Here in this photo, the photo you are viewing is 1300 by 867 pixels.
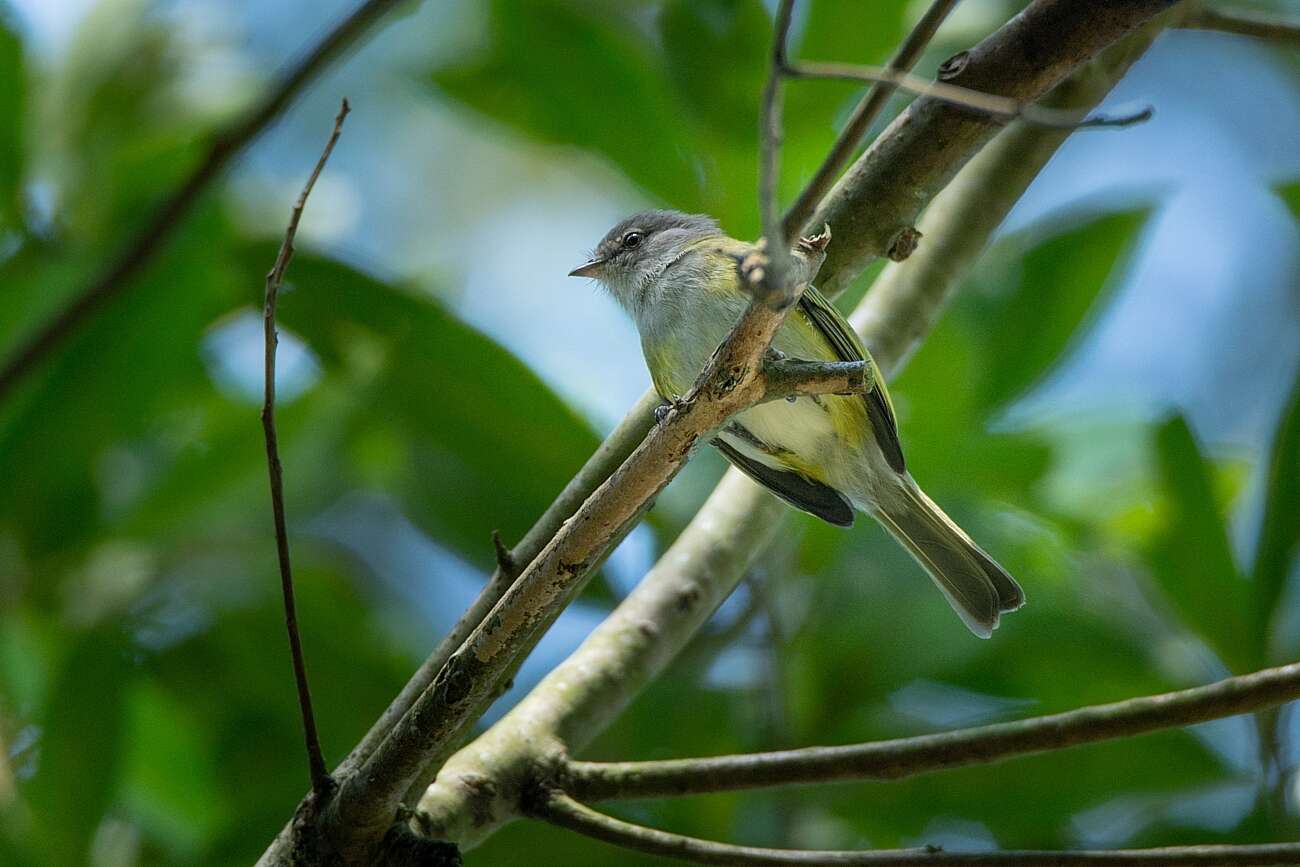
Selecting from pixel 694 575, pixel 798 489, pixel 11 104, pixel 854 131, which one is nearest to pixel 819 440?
pixel 798 489

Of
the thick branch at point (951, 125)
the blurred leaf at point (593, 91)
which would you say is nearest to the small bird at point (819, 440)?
the blurred leaf at point (593, 91)

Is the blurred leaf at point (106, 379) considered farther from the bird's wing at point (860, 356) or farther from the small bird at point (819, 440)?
the bird's wing at point (860, 356)

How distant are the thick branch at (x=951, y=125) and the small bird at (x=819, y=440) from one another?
0.52 meters

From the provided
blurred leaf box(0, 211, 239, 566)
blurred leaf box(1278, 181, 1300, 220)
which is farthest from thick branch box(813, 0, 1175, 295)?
blurred leaf box(0, 211, 239, 566)

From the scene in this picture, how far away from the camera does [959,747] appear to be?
1.84 metres

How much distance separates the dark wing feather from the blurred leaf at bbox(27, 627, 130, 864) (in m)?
1.40

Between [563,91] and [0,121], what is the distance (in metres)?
1.32

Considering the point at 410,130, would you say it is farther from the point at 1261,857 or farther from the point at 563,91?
the point at 1261,857

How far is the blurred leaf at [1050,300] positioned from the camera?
3229 mm

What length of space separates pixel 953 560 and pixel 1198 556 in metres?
0.57

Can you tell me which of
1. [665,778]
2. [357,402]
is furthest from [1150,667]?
[357,402]

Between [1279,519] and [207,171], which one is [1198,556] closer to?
[1279,519]

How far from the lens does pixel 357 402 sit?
3.32m

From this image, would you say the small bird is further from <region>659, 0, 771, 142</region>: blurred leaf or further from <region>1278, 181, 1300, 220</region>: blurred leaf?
<region>1278, 181, 1300, 220</region>: blurred leaf
